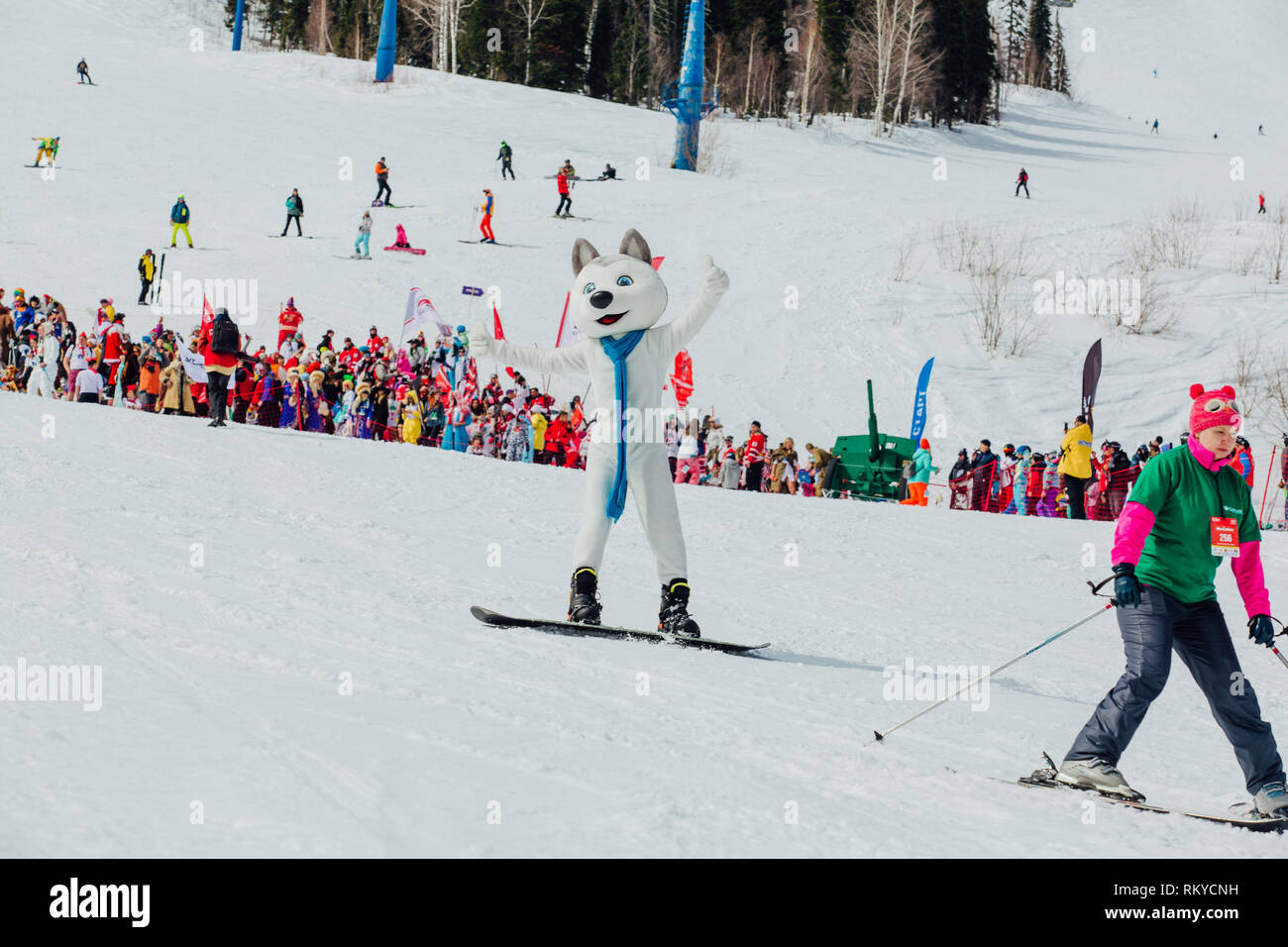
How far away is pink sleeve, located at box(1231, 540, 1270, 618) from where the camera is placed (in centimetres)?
438

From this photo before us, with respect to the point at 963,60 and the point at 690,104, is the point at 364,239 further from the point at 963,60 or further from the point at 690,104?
the point at 963,60

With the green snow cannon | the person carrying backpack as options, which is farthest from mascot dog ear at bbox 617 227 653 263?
the green snow cannon

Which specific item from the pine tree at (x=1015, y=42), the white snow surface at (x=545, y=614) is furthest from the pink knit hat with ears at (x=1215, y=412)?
the pine tree at (x=1015, y=42)

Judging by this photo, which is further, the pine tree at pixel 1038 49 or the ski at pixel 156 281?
the pine tree at pixel 1038 49

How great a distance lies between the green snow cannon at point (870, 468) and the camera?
1769 centimetres

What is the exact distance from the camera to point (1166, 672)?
14.4 feet

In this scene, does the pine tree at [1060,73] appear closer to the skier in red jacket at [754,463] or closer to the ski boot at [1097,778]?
the skier in red jacket at [754,463]

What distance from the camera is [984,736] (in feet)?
16.8

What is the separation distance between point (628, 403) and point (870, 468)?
39.2ft

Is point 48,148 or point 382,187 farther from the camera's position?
point 48,148

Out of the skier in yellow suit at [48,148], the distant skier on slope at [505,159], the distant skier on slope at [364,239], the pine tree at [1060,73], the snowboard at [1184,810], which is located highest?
the pine tree at [1060,73]

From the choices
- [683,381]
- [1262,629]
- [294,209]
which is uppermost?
[294,209]

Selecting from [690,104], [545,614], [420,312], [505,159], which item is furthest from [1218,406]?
[690,104]

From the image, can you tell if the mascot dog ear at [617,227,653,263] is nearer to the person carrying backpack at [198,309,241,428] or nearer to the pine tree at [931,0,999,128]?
the person carrying backpack at [198,309,241,428]
